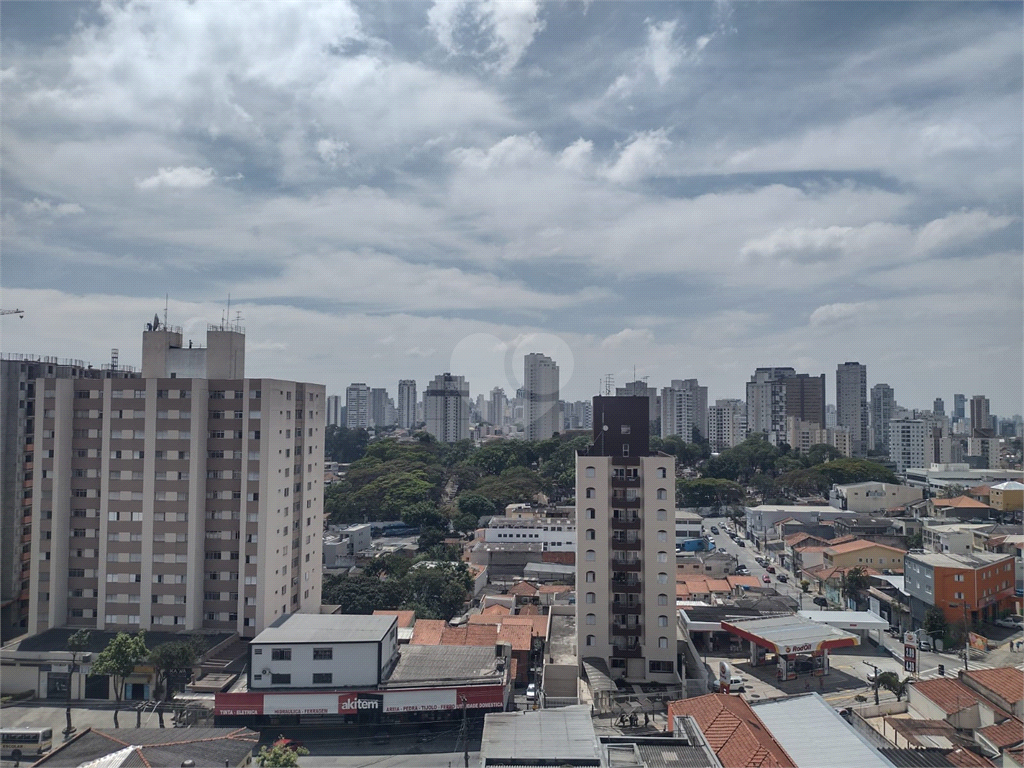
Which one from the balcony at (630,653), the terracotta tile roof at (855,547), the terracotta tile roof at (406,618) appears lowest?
the terracotta tile roof at (406,618)

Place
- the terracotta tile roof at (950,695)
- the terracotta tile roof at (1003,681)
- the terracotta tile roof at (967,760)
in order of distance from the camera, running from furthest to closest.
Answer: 1. the terracotta tile roof at (950,695)
2. the terracotta tile roof at (1003,681)
3. the terracotta tile roof at (967,760)

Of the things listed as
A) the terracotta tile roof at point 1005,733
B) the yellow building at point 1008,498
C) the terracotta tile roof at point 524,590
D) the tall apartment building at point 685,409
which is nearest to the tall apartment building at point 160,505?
the terracotta tile roof at point 524,590

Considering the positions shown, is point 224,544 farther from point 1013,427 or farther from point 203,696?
point 1013,427

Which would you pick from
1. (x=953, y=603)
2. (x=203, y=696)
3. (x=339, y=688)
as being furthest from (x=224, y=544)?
(x=953, y=603)

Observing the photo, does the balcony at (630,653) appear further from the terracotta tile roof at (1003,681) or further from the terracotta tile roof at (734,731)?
the terracotta tile roof at (1003,681)

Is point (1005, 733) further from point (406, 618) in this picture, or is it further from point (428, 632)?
point (406, 618)
